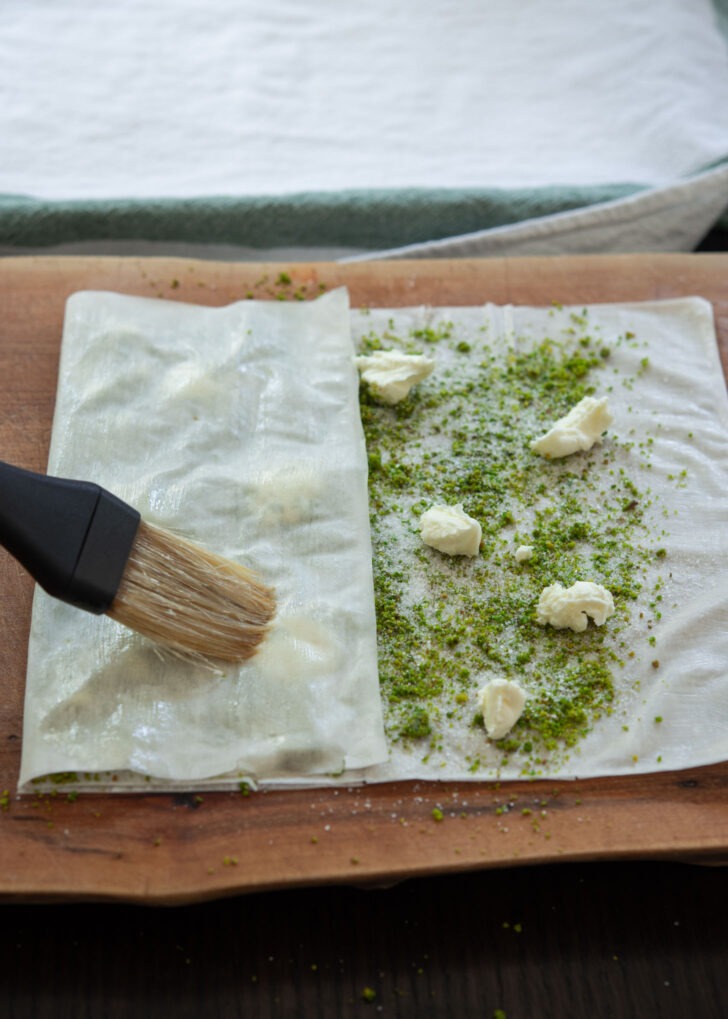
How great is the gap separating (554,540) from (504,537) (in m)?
0.06

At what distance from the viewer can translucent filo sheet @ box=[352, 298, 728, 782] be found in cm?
103

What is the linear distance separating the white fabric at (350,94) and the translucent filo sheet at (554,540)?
0.46 meters

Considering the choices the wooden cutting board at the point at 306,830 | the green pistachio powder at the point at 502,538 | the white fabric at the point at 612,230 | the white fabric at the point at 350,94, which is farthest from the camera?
the white fabric at the point at 350,94

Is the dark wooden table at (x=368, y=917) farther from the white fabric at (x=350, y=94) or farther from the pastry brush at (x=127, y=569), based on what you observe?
the white fabric at (x=350, y=94)

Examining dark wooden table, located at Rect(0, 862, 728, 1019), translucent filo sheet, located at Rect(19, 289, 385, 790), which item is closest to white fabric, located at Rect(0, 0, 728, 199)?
translucent filo sheet, located at Rect(19, 289, 385, 790)

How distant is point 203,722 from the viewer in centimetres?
100

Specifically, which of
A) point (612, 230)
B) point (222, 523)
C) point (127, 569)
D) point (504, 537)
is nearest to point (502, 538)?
point (504, 537)

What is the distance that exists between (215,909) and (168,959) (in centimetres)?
6

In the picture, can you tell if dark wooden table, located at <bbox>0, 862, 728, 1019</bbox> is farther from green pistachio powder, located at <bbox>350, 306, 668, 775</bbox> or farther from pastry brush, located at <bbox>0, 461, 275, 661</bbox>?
pastry brush, located at <bbox>0, 461, 275, 661</bbox>

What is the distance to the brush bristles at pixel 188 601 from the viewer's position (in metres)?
0.99

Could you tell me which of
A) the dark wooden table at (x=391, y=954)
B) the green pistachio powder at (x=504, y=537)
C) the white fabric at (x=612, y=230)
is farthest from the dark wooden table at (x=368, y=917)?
the white fabric at (x=612, y=230)

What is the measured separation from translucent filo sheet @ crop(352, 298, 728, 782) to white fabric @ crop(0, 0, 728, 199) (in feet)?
1.52

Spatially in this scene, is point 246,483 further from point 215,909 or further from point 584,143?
point 584,143

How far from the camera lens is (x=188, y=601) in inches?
39.8
